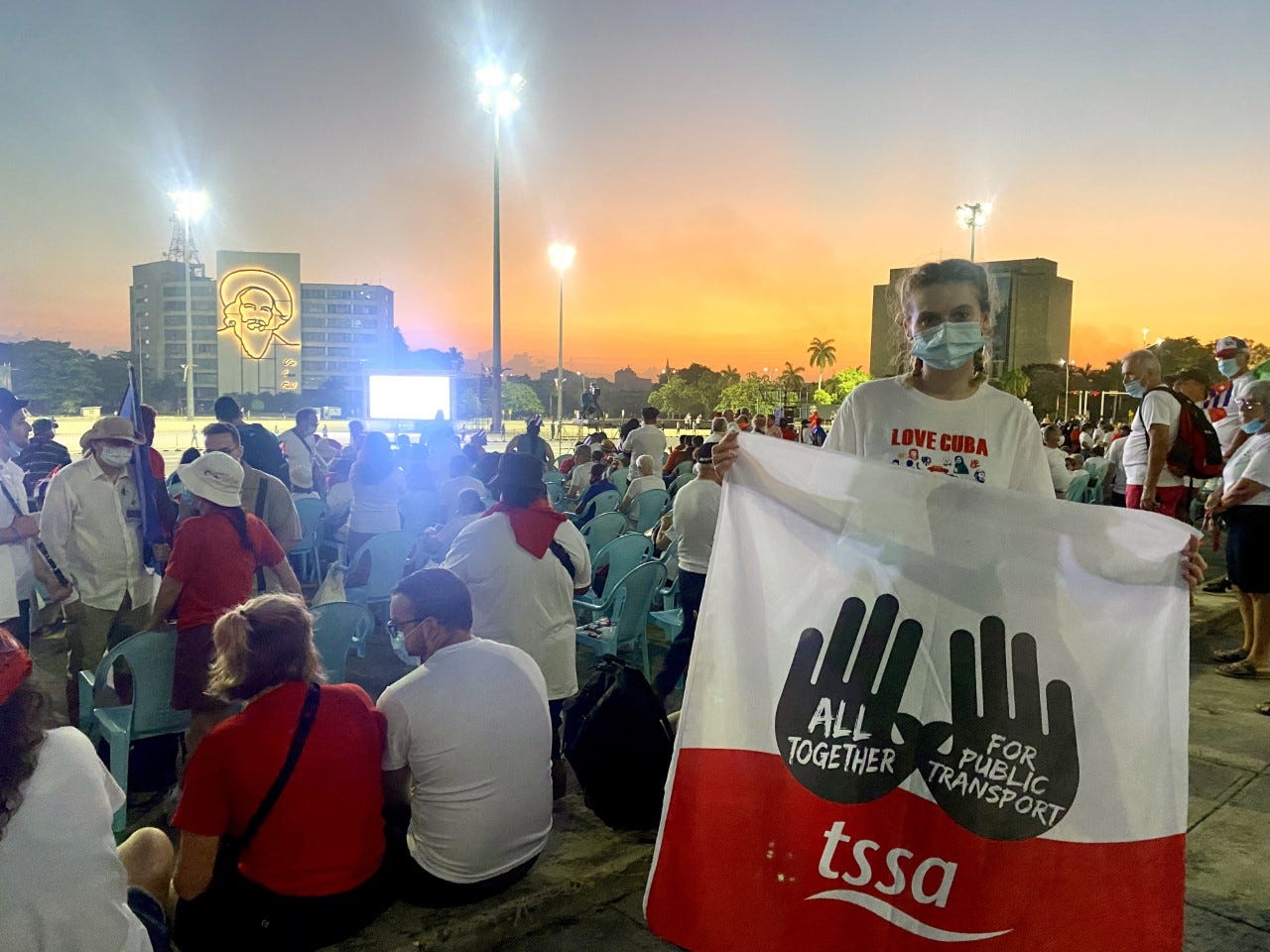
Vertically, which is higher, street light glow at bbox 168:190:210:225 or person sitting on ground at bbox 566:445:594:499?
street light glow at bbox 168:190:210:225

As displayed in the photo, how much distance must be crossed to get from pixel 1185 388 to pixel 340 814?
7282mm

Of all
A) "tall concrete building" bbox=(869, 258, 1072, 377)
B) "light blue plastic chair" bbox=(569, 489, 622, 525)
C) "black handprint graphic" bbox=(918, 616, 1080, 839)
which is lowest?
"light blue plastic chair" bbox=(569, 489, 622, 525)

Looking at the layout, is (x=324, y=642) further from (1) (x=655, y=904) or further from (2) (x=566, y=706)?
(1) (x=655, y=904)

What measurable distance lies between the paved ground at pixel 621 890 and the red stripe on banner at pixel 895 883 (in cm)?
105

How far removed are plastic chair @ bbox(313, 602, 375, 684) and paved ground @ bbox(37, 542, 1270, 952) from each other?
3.01ft

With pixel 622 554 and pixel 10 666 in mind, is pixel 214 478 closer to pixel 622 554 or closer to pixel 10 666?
pixel 10 666

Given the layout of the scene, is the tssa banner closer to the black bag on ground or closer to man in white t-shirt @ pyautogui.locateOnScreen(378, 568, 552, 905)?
man in white t-shirt @ pyautogui.locateOnScreen(378, 568, 552, 905)

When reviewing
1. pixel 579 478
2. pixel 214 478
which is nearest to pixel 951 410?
pixel 214 478

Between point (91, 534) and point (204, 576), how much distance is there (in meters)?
1.21

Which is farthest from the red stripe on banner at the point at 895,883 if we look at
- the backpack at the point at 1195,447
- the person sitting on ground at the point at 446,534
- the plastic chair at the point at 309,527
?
the plastic chair at the point at 309,527

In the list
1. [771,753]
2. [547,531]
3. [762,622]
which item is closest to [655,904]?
[771,753]

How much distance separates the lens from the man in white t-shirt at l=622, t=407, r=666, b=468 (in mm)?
11766

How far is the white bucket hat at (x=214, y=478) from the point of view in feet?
13.1

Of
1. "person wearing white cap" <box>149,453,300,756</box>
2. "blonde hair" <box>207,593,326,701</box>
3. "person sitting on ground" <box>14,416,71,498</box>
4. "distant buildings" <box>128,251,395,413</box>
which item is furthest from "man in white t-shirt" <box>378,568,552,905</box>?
"distant buildings" <box>128,251,395,413</box>
